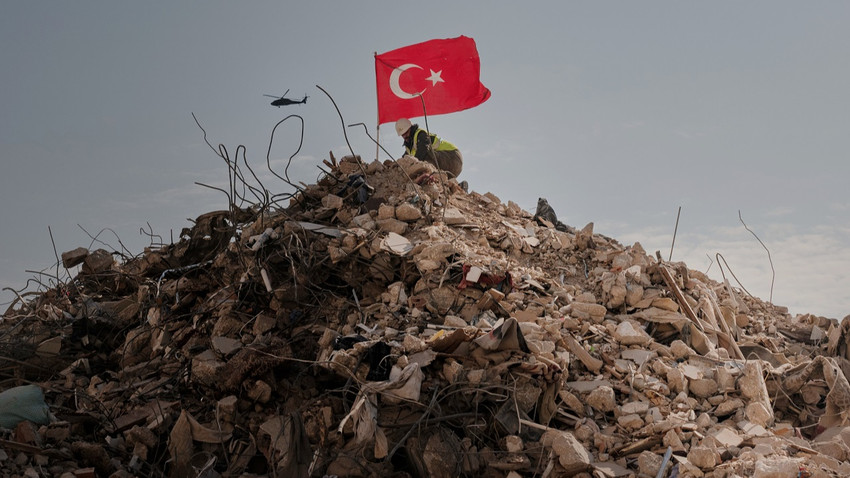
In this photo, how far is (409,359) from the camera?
6.08 metres

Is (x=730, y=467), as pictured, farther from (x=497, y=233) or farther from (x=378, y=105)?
(x=378, y=105)

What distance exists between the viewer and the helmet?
9.63 metres

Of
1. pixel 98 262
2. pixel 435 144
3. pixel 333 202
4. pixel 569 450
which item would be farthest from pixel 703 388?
pixel 98 262

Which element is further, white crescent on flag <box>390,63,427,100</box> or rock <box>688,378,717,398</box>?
white crescent on flag <box>390,63,427,100</box>

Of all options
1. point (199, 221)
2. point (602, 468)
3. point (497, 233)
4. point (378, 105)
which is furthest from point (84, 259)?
point (602, 468)

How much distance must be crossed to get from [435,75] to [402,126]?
1.70m

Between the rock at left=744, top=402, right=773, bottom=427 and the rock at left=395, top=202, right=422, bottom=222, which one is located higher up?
the rock at left=395, top=202, right=422, bottom=222

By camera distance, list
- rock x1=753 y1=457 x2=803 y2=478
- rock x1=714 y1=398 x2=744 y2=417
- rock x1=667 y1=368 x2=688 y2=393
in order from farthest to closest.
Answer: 1. rock x1=667 y1=368 x2=688 y2=393
2. rock x1=714 y1=398 x2=744 y2=417
3. rock x1=753 y1=457 x2=803 y2=478

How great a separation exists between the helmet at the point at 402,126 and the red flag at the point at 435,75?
83 cm

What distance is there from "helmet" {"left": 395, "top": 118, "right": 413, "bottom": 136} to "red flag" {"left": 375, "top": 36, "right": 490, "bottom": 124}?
0.83 m

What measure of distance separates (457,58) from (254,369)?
664 cm

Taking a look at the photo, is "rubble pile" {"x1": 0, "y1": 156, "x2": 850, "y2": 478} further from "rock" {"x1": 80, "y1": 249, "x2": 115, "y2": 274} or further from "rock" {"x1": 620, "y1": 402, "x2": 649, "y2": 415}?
"rock" {"x1": 80, "y1": 249, "x2": 115, "y2": 274}

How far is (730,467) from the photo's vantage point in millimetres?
5191

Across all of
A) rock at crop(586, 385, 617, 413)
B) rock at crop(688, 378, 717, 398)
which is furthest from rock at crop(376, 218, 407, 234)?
rock at crop(688, 378, 717, 398)
